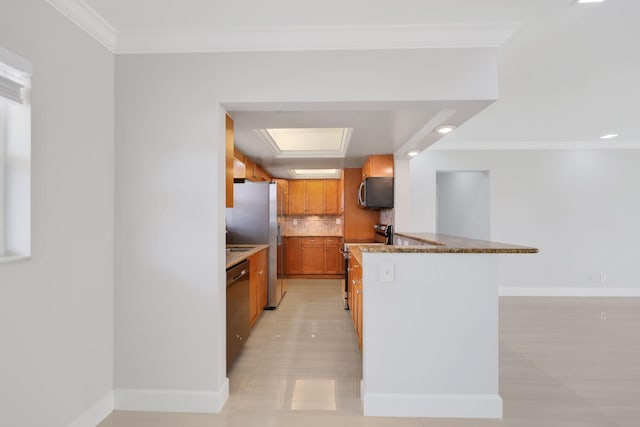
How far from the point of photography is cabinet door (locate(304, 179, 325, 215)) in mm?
7301

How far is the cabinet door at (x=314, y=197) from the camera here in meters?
7.30

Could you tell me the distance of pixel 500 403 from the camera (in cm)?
208

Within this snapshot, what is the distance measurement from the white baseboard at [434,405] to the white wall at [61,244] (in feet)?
5.79

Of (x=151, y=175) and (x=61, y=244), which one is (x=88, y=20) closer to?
(x=151, y=175)

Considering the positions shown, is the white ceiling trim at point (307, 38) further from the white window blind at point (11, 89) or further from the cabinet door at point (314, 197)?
the cabinet door at point (314, 197)

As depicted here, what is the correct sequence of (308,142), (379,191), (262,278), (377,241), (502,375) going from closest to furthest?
(502,375)
(262,278)
(379,191)
(308,142)
(377,241)

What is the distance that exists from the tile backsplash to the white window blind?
620cm

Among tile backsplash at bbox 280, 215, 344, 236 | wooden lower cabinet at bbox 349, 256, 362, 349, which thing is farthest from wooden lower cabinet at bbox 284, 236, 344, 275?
wooden lower cabinet at bbox 349, 256, 362, 349

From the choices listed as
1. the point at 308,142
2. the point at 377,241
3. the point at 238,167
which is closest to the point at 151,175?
the point at 238,167

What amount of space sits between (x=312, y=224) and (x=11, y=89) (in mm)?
6403

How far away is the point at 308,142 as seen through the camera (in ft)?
16.1

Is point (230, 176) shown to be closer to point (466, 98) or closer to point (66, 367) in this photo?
point (66, 367)

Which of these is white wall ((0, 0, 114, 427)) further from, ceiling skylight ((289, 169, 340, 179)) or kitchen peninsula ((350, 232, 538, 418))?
ceiling skylight ((289, 169, 340, 179))

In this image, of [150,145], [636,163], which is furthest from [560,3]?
[636,163]
